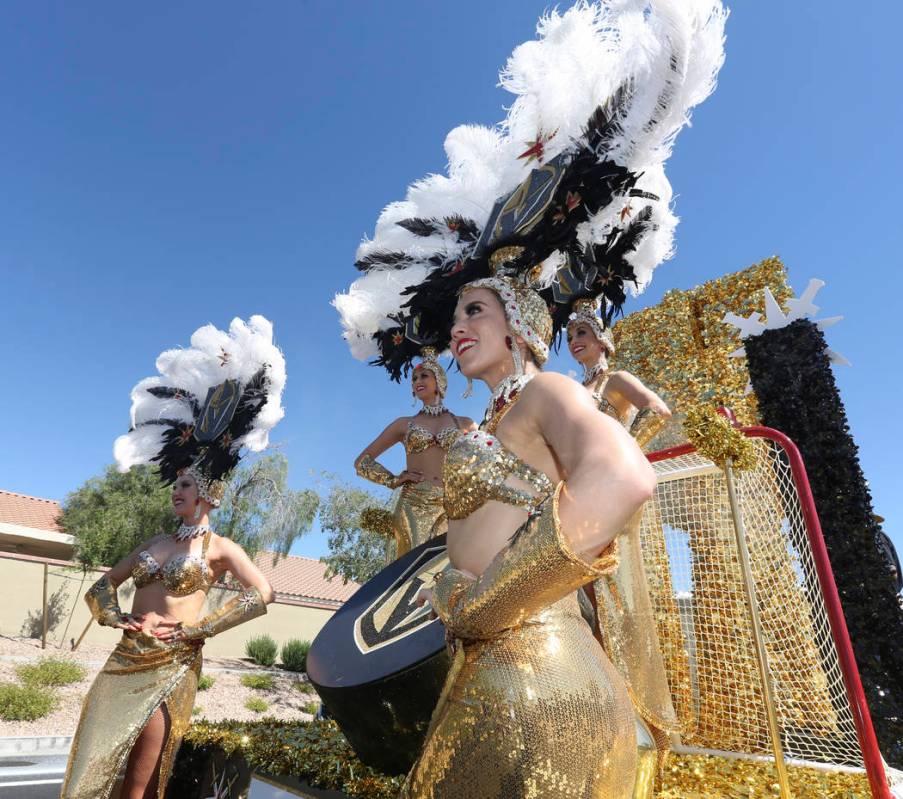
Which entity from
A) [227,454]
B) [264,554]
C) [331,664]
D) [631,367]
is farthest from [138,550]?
[264,554]

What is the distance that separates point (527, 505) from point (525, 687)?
41 centimetres

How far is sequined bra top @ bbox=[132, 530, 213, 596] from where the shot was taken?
13.1 ft

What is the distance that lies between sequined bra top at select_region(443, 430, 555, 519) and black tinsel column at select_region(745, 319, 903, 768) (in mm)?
4777

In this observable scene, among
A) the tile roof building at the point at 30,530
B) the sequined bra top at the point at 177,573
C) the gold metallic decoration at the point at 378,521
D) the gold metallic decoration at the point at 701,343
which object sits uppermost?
the tile roof building at the point at 30,530

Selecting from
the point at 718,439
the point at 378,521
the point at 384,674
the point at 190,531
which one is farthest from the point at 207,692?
the point at 718,439

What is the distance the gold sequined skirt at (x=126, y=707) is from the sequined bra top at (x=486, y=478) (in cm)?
327

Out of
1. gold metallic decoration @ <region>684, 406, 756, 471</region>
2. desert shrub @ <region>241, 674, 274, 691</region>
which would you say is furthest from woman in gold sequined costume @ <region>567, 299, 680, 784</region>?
desert shrub @ <region>241, 674, 274, 691</region>

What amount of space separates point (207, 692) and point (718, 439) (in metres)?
15.9

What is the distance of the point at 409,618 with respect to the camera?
2.18 metres

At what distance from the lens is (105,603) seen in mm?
4137

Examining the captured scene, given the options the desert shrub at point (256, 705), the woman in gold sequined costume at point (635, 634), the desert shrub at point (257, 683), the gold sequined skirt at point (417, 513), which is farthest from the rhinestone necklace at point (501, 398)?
the desert shrub at point (257, 683)

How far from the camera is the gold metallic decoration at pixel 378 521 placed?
16.7 ft

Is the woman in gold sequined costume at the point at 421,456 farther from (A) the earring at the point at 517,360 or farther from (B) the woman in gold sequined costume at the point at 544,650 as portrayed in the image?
(B) the woman in gold sequined costume at the point at 544,650

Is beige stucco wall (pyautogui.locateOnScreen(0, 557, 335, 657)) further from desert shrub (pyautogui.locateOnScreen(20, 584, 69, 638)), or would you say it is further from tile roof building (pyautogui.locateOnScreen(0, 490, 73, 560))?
tile roof building (pyautogui.locateOnScreen(0, 490, 73, 560))
